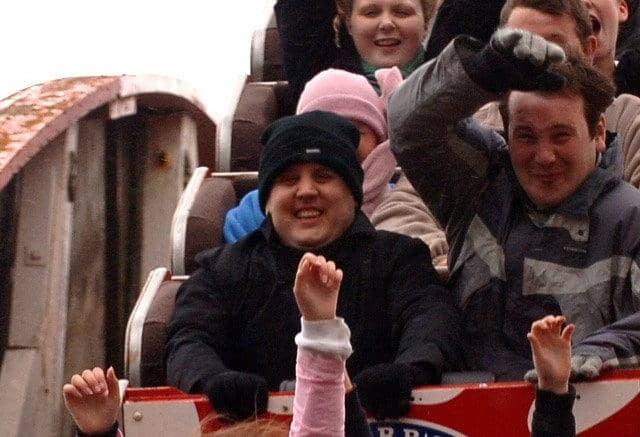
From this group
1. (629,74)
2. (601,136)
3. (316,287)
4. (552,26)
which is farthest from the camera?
(629,74)

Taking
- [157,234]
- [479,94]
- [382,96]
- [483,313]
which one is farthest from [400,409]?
[157,234]

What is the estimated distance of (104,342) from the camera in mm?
4852

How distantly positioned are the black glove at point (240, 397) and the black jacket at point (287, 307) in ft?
0.57

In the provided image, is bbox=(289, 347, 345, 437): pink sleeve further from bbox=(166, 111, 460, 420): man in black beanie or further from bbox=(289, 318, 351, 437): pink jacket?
bbox=(166, 111, 460, 420): man in black beanie

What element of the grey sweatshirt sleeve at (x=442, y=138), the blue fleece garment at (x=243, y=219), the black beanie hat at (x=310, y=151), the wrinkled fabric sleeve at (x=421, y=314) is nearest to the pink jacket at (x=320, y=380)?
the wrinkled fabric sleeve at (x=421, y=314)

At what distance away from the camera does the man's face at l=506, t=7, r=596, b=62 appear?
142 inches

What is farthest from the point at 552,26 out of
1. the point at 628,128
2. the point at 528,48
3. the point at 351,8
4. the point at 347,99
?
the point at 351,8

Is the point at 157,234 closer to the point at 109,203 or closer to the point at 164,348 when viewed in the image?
the point at 109,203

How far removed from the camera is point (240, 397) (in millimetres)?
3006

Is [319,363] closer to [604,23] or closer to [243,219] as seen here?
[243,219]

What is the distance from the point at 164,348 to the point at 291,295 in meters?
0.27

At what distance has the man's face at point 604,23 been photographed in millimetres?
3949

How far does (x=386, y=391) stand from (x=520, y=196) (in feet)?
1.72

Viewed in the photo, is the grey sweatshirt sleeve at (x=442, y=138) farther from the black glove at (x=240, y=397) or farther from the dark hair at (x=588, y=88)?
the black glove at (x=240, y=397)
